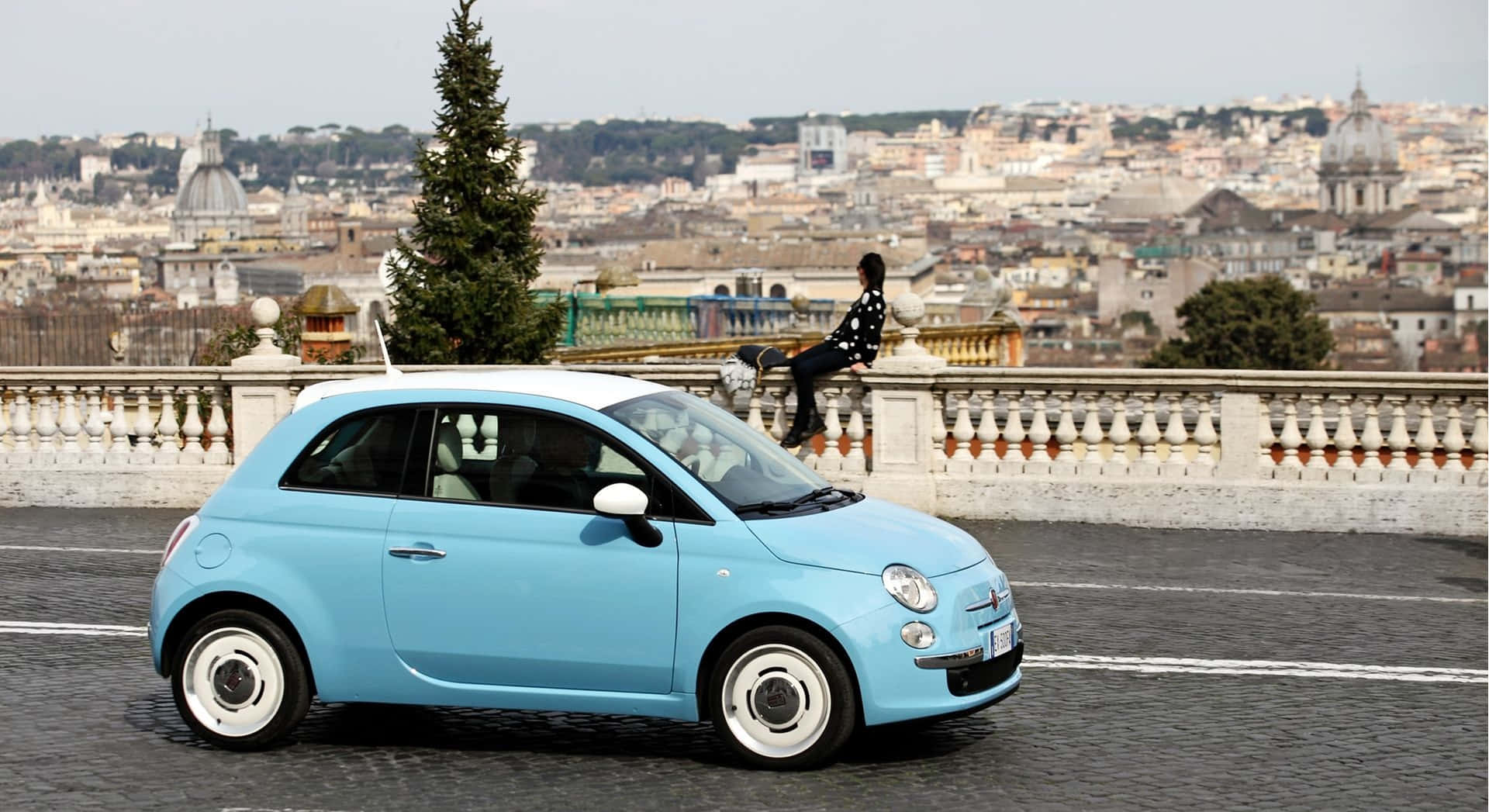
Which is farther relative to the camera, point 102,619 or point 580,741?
point 102,619

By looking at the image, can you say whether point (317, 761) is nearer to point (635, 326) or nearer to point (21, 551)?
point (21, 551)

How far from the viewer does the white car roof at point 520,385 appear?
751 cm

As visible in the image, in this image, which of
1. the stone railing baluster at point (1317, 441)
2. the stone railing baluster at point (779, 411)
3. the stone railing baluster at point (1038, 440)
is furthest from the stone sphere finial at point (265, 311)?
the stone railing baluster at point (1317, 441)

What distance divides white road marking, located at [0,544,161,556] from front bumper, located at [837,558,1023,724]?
692cm

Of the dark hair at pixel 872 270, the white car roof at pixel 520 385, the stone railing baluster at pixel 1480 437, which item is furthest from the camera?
the dark hair at pixel 872 270

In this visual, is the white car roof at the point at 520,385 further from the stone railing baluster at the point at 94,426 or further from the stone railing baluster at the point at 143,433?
the stone railing baluster at the point at 94,426

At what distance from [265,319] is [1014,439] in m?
4.93

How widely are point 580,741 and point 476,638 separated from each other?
648mm

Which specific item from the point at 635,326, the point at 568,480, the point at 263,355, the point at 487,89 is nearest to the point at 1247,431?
the point at 263,355

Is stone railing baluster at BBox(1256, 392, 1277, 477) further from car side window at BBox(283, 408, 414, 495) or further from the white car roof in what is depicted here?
car side window at BBox(283, 408, 414, 495)

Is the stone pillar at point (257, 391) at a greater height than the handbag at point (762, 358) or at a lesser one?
lesser

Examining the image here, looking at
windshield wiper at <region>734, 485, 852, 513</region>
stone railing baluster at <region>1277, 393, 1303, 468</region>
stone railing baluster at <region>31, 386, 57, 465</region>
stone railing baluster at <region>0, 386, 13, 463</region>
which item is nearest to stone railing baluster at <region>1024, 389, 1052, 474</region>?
stone railing baluster at <region>1277, 393, 1303, 468</region>

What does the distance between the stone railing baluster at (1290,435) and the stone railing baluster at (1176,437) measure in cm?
58

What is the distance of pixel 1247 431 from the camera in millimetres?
13812
